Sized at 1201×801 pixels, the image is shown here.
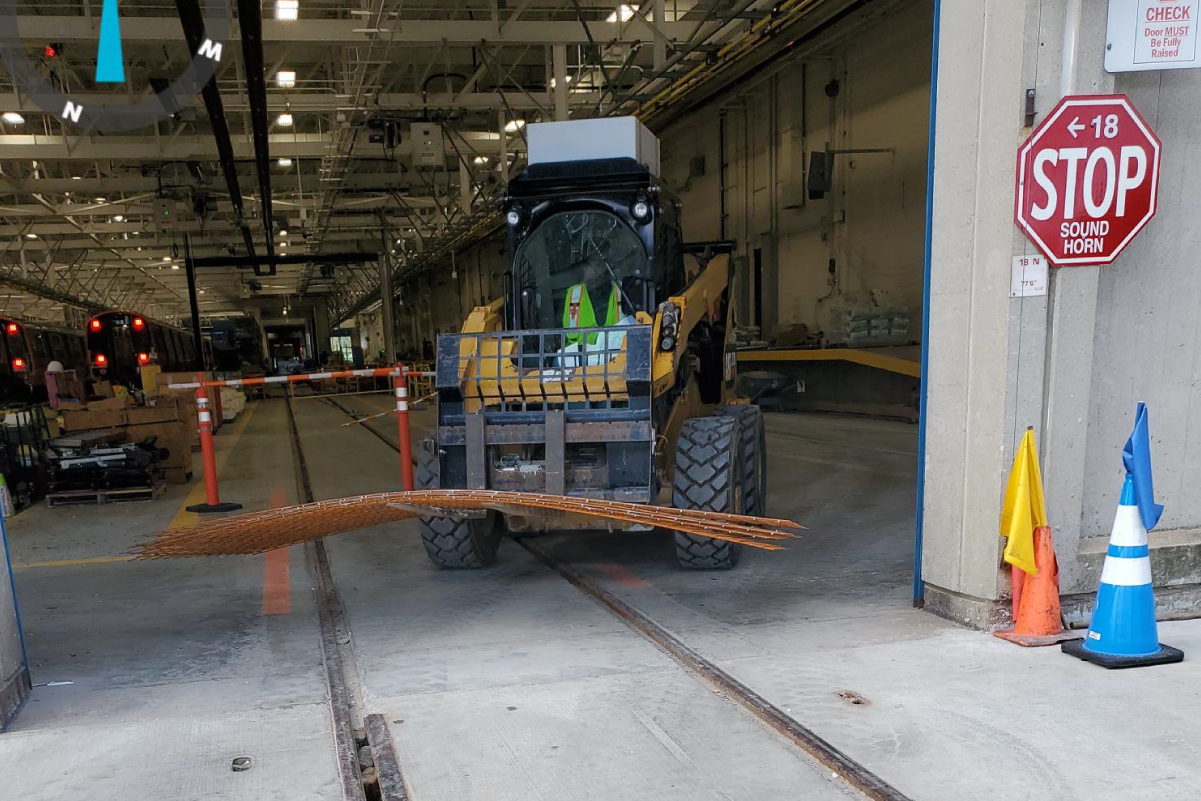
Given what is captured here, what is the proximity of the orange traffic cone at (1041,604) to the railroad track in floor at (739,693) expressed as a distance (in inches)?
56.8

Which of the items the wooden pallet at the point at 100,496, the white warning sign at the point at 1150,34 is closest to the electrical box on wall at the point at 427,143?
the wooden pallet at the point at 100,496

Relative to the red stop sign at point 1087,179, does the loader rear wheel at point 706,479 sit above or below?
below

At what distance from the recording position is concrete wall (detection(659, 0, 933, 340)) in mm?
13055

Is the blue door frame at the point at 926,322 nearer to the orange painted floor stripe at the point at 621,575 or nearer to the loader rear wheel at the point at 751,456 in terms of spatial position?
the loader rear wheel at the point at 751,456

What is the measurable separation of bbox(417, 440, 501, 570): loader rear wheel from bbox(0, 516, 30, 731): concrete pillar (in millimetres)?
2238

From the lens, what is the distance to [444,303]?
3509cm

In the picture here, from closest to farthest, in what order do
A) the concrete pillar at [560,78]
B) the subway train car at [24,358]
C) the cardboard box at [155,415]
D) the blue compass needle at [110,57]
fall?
the blue compass needle at [110,57] → the cardboard box at [155,415] → the concrete pillar at [560,78] → the subway train car at [24,358]

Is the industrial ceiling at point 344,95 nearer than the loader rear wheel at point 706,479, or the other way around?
the loader rear wheel at point 706,479

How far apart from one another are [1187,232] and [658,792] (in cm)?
384

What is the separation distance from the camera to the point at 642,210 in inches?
210

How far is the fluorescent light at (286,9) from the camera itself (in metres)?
10.8

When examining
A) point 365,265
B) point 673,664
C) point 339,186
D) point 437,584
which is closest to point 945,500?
point 673,664

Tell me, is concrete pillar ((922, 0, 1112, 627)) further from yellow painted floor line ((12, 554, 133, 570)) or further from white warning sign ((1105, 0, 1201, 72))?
yellow painted floor line ((12, 554, 133, 570))

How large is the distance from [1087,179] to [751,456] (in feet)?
8.81
